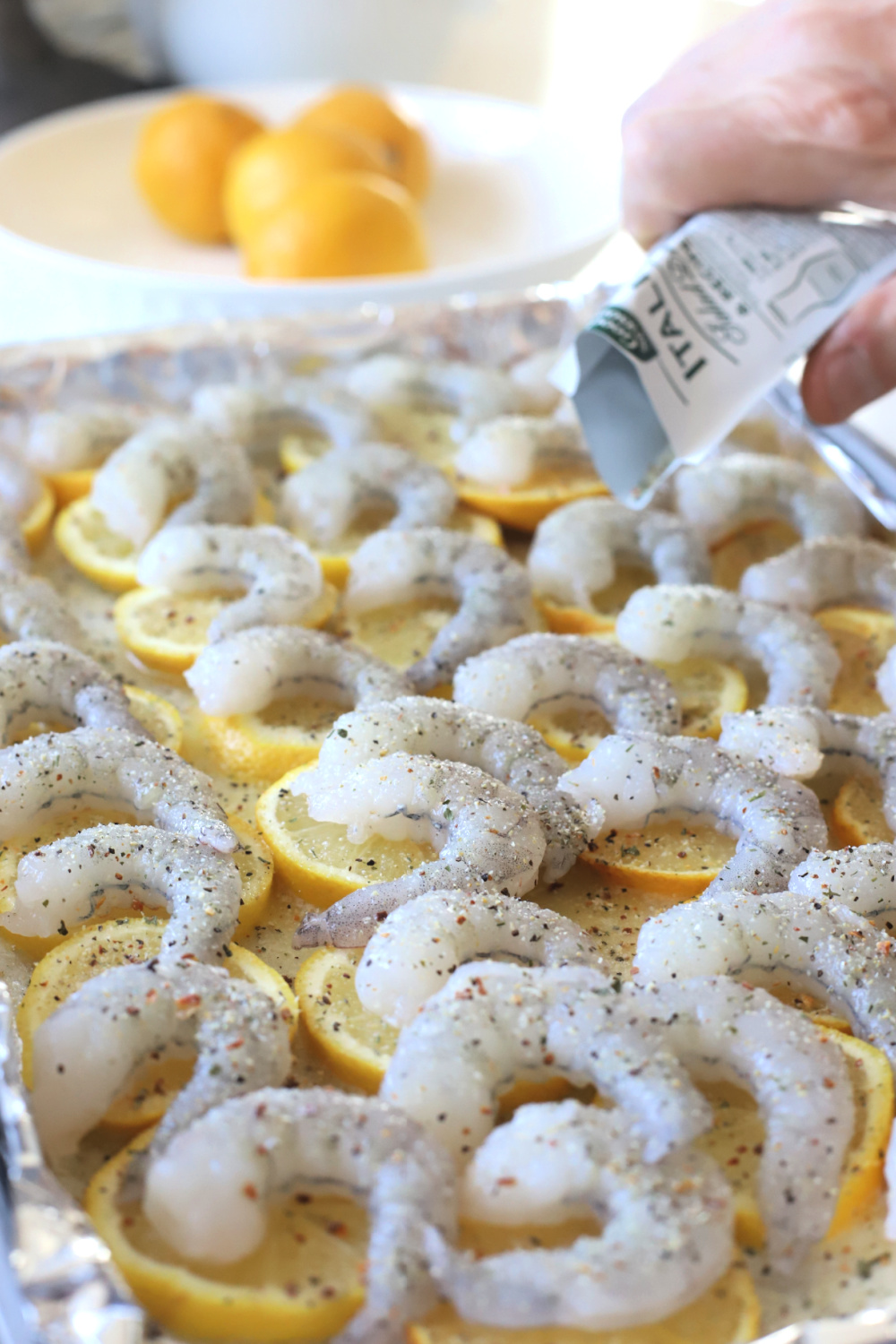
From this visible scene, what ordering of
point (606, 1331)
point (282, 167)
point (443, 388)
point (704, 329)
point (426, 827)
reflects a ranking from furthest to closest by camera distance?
point (282, 167)
point (443, 388)
point (704, 329)
point (426, 827)
point (606, 1331)

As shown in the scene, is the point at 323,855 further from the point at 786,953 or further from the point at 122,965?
the point at 786,953

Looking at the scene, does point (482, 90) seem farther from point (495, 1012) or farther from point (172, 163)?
point (495, 1012)

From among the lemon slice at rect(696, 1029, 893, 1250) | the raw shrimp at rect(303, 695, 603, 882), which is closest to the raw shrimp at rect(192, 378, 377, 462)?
the raw shrimp at rect(303, 695, 603, 882)

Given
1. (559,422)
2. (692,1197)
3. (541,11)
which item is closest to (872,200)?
(559,422)

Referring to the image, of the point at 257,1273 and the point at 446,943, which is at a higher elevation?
the point at 446,943

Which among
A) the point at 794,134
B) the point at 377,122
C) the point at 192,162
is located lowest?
the point at 192,162

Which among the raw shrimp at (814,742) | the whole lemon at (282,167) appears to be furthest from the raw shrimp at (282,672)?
the whole lemon at (282,167)

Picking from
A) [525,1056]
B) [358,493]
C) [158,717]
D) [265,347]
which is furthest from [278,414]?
[525,1056]
